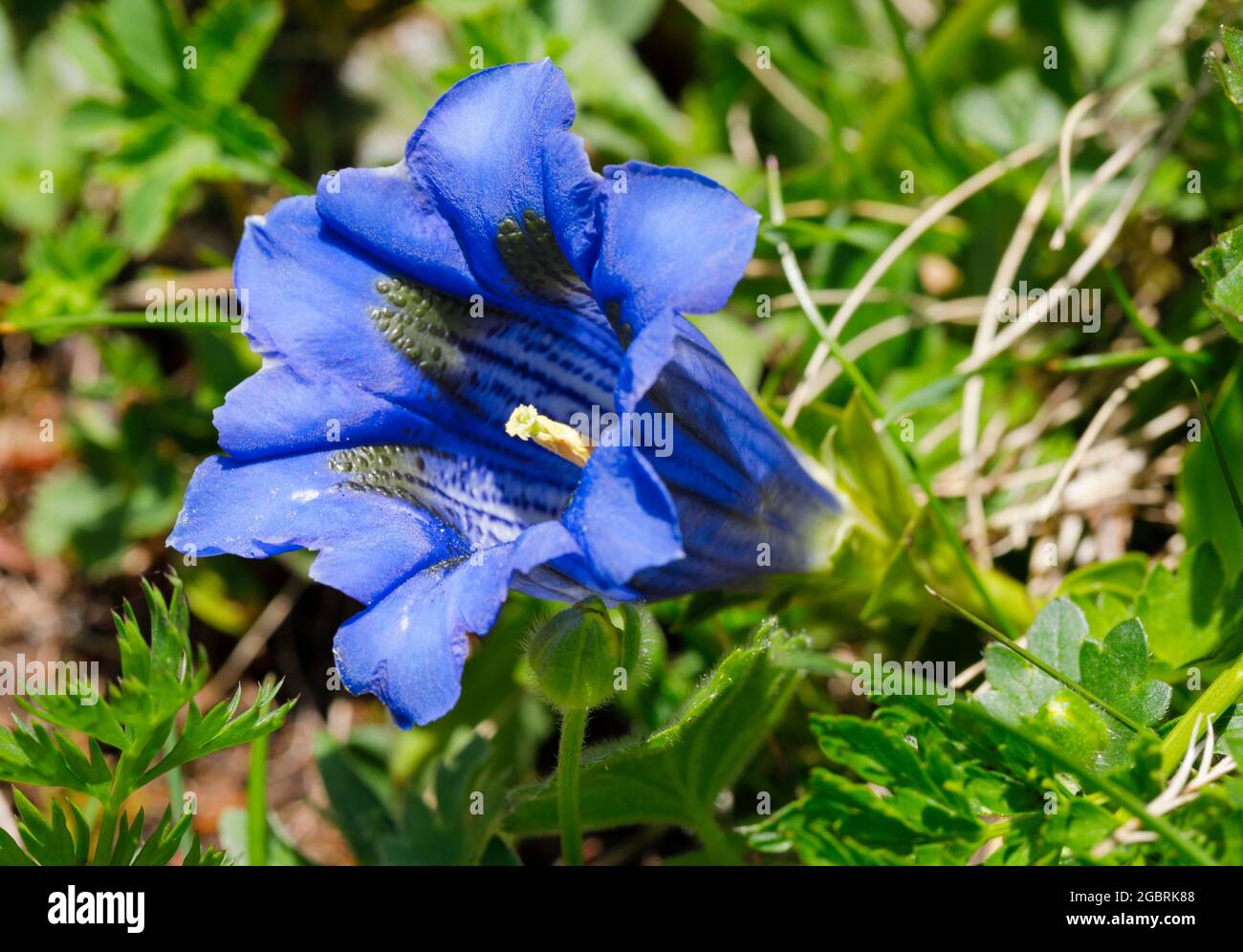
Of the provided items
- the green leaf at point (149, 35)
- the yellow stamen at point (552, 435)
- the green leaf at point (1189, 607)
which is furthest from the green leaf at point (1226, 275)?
the green leaf at point (149, 35)

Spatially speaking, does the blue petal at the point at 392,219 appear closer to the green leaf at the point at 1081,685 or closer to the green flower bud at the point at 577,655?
the green flower bud at the point at 577,655

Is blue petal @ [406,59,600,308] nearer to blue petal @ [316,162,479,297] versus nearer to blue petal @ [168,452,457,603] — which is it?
Result: blue petal @ [316,162,479,297]

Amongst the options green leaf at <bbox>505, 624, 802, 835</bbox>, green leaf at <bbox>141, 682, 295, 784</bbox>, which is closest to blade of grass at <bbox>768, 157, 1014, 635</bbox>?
green leaf at <bbox>505, 624, 802, 835</bbox>

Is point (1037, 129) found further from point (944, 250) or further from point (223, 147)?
point (223, 147)

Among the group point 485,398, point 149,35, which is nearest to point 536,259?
point 485,398

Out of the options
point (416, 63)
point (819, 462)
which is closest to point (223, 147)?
point (416, 63)
